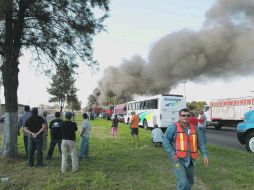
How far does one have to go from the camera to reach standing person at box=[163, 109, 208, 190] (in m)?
5.25

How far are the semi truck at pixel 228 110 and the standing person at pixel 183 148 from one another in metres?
24.3

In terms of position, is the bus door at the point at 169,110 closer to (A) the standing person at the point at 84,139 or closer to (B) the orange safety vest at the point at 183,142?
(A) the standing person at the point at 84,139

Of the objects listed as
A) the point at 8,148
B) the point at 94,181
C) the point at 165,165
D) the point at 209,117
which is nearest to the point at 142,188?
the point at 94,181

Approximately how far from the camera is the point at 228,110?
100 feet

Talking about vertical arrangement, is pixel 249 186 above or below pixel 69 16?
below

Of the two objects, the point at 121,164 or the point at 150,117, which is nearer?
the point at 121,164

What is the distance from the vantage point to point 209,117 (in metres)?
32.8

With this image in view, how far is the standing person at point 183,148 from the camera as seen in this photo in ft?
17.2

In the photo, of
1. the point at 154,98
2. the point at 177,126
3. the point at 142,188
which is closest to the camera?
the point at 177,126

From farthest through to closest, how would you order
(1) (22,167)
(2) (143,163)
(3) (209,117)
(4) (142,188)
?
(3) (209,117) → (2) (143,163) → (1) (22,167) → (4) (142,188)

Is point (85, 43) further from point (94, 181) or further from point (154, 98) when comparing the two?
point (154, 98)

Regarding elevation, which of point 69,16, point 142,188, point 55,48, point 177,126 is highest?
point 69,16

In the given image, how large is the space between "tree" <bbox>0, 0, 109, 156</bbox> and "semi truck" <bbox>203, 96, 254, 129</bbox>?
2067 cm

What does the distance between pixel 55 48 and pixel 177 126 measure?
648cm
